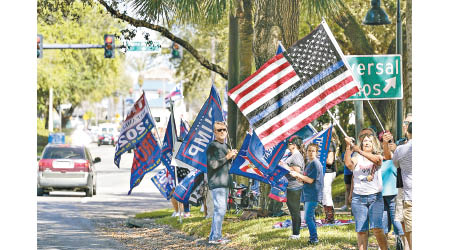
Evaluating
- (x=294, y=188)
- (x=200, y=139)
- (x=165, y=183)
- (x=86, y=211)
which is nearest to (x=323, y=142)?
(x=200, y=139)

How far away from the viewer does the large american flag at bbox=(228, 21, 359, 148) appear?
1254cm

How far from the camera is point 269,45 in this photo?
16891 mm

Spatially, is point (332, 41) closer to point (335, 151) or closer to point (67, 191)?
point (335, 151)

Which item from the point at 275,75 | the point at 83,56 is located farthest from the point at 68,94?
the point at 275,75

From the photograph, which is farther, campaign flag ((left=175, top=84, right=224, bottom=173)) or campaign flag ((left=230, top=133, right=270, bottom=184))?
campaign flag ((left=175, top=84, right=224, bottom=173))

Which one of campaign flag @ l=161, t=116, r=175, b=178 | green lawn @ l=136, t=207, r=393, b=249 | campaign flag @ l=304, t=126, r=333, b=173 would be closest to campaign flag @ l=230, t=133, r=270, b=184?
green lawn @ l=136, t=207, r=393, b=249

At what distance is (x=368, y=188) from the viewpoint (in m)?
11.5

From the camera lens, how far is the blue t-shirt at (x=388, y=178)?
12367mm

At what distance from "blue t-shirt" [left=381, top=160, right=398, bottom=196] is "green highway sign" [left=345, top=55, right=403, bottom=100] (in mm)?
2836

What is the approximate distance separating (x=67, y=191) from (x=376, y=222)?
20.3 metres

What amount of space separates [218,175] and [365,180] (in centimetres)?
369

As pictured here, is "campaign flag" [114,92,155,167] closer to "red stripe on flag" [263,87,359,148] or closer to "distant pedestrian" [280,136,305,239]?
"distant pedestrian" [280,136,305,239]

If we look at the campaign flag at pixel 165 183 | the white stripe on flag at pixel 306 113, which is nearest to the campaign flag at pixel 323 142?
the white stripe on flag at pixel 306 113

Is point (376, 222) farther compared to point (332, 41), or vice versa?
point (332, 41)
